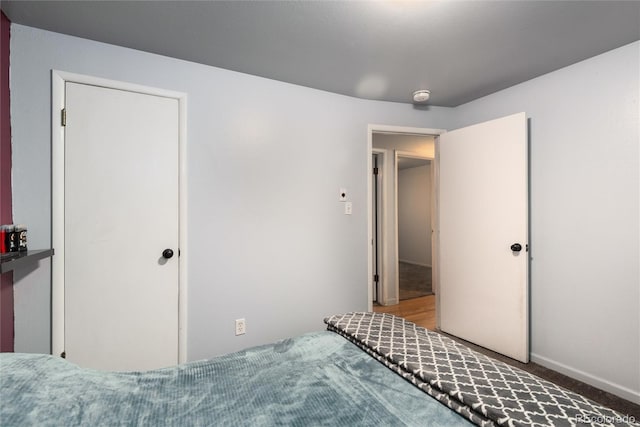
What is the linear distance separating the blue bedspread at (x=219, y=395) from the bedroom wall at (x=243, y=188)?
110 centimetres

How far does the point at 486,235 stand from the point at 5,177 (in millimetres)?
3368

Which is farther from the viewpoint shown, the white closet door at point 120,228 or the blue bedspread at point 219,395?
the white closet door at point 120,228

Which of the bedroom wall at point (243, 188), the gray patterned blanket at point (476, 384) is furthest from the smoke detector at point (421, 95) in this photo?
the gray patterned blanket at point (476, 384)

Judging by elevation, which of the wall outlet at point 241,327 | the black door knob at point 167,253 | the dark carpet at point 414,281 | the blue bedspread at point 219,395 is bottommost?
the dark carpet at point 414,281

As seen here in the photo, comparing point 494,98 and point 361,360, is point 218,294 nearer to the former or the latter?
point 361,360

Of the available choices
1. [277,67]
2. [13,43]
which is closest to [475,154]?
[277,67]

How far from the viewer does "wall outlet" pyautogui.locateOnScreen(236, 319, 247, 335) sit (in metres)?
2.35

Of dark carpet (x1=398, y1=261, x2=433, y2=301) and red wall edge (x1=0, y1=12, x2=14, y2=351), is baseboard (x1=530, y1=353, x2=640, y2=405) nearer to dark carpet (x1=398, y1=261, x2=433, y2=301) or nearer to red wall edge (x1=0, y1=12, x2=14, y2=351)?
dark carpet (x1=398, y1=261, x2=433, y2=301)

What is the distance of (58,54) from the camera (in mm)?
1828

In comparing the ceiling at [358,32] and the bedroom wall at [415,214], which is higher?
the ceiling at [358,32]

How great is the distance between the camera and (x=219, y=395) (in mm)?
1001

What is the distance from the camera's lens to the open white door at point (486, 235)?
2.47 m

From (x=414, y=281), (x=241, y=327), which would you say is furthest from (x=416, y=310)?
(x=241, y=327)

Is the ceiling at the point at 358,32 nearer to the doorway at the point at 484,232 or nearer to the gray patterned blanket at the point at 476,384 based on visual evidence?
the doorway at the point at 484,232
